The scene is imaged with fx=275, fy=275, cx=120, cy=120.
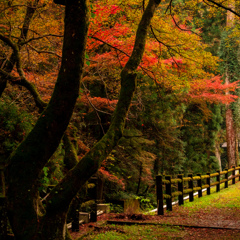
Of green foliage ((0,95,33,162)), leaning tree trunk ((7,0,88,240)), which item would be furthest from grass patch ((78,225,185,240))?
green foliage ((0,95,33,162))

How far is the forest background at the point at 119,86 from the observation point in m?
6.75

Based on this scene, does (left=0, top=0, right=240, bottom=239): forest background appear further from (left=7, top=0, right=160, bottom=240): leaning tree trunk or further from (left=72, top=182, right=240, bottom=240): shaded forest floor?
(left=72, top=182, right=240, bottom=240): shaded forest floor

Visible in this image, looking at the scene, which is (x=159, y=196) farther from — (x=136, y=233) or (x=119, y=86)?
(x=119, y=86)

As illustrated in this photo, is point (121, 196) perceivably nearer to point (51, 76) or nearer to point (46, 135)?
point (51, 76)

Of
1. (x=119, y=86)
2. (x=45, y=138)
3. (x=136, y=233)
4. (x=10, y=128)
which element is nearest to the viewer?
(x=45, y=138)

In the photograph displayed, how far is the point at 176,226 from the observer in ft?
20.8

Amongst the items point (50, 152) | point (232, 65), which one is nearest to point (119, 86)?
point (50, 152)

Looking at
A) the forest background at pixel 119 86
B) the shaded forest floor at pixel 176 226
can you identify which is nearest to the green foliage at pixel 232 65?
the forest background at pixel 119 86

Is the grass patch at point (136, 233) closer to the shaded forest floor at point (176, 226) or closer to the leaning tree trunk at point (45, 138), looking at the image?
the shaded forest floor at point (176, 226)

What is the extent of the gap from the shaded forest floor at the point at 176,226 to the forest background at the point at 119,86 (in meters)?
1.67

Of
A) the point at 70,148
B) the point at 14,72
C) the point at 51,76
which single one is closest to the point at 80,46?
the point at 70,148

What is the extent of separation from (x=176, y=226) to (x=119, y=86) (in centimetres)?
620

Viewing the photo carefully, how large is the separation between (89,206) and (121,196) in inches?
205

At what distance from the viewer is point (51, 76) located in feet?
31.3
